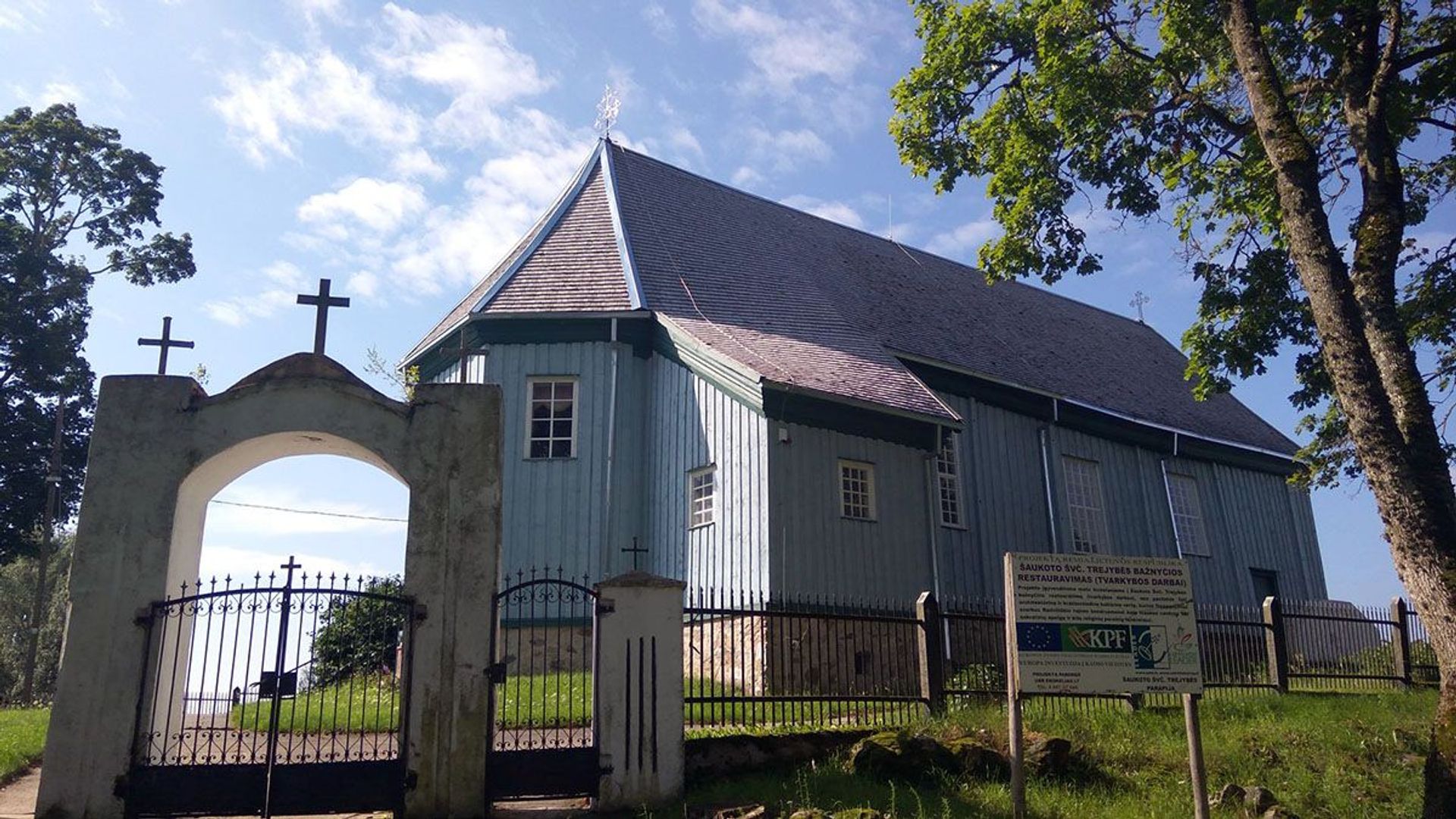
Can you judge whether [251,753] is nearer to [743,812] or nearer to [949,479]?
[743,812]

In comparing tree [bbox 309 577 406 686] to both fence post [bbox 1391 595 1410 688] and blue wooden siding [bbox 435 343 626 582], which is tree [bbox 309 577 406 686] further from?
fence post [bbox 1391 595 1410 688]

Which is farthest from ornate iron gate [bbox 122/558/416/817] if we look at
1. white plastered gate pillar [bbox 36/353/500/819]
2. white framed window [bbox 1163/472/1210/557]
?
white framed window [bbox 1163/472/1210/557]

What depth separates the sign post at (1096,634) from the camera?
899 cm

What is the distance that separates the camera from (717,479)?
17.0m

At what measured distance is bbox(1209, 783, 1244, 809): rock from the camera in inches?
373

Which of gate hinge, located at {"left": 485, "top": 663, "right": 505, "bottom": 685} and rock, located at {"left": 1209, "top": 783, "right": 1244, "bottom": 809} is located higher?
gate hinge, located at {"left": 485, "top": 663, "right": 505, "bottom": 685}

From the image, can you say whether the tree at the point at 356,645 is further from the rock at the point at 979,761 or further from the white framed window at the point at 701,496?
the rock at the point at 979,761

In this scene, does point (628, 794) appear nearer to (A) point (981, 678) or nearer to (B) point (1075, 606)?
(B) point (1075, 606)

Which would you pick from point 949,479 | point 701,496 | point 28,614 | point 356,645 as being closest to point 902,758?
point 356,645

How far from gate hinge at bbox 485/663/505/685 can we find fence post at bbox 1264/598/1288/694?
33.7ft

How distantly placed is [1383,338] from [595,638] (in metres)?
7.66

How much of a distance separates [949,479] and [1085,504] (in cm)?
432

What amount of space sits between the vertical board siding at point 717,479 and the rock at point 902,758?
18.1ft

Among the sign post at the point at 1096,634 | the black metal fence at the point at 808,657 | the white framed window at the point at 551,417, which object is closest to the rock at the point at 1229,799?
the sign post at the point at 1096,634
